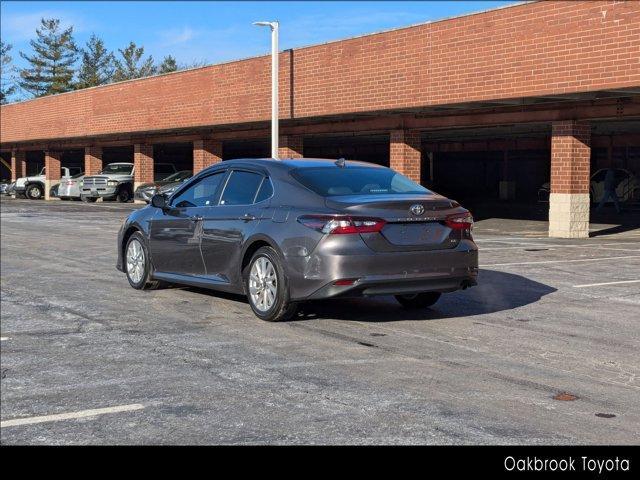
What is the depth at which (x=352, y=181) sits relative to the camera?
8969 millimetres

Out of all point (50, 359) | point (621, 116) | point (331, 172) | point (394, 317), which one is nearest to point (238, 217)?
point (331, 172)

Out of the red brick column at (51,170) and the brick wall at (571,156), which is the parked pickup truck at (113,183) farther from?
the brick wall at (571,156)

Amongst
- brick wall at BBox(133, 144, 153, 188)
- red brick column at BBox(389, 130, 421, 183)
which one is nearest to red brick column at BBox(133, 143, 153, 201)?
brick wall at BBox(133, 144, 153, 188)

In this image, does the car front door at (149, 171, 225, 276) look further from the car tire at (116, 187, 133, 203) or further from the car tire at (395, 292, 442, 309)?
the car tire at (116, 187, 133, 203)

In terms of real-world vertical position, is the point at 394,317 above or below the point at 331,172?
below

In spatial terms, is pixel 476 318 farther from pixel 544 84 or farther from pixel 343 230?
pixel 544 84

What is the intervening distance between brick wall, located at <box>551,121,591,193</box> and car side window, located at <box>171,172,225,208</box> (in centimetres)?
1295

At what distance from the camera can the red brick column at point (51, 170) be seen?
50.4 metres

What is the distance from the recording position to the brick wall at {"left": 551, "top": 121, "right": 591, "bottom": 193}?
21.0 m

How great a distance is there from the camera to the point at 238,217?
9258 millimetres

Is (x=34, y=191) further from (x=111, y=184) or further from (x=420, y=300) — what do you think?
(x=420, y=300)

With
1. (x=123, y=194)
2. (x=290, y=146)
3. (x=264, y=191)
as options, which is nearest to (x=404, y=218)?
(x=264, y=191)

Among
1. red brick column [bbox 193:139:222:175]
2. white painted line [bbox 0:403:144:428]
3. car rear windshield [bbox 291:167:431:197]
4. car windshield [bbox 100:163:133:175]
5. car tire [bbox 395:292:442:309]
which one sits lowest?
white painted line [bbox 0:403:144:428]
